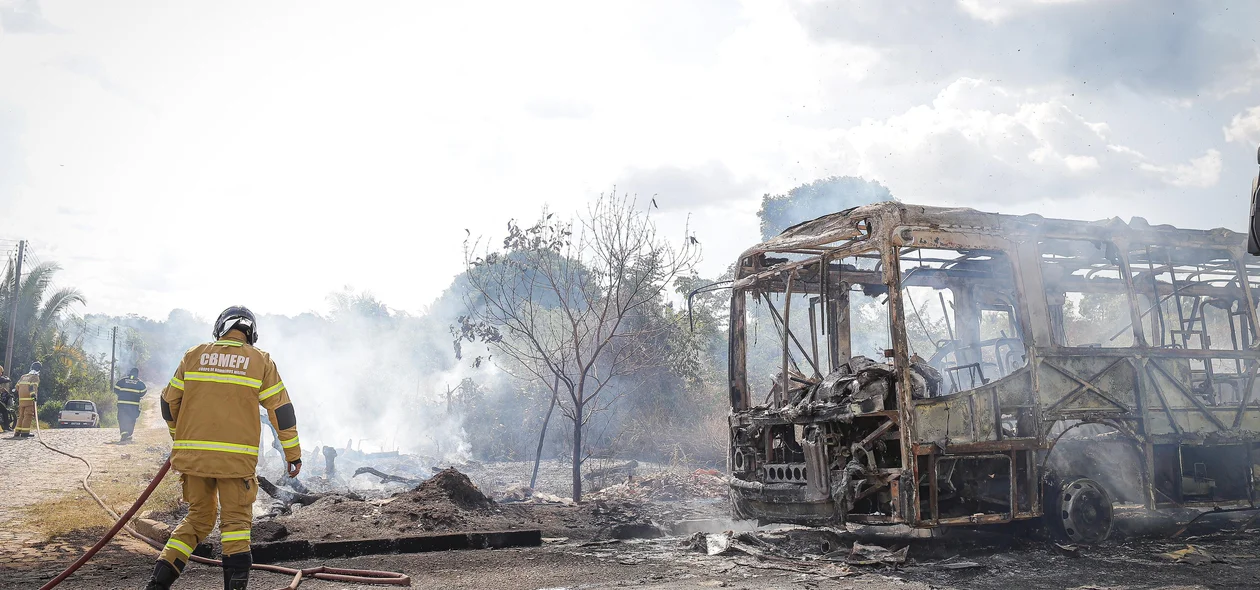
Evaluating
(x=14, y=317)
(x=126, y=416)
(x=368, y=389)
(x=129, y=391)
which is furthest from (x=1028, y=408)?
(x=14, y=317)

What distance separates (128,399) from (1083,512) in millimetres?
20832

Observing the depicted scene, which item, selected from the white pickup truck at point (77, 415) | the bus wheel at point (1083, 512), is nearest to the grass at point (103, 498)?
the bus wheel at point (1083, 512)

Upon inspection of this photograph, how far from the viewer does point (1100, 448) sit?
7.59 metres

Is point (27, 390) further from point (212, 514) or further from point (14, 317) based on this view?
point (212, 514)

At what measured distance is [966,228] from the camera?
7.28m

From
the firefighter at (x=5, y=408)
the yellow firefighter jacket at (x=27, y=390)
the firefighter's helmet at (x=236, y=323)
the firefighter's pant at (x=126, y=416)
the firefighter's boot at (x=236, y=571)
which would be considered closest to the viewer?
the firefighter's boot at (x=236, y=571)

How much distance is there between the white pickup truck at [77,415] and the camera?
27953mm

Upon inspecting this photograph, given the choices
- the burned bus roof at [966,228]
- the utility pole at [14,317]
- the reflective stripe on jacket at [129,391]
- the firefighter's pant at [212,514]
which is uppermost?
the utility pole at [14,317]

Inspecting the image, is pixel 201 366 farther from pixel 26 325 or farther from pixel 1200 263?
pixel 26 325

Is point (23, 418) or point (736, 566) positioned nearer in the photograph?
point (736, 566)

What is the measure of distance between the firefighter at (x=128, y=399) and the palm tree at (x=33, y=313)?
47.9 feet

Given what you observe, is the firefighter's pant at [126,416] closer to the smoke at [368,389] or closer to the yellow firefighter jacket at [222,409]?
the smoke at [368,389]

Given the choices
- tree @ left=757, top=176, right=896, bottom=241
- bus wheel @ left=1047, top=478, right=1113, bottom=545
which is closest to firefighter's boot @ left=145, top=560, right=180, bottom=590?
bus wheel @ left=1047, top=478, right=1113, bottom=545

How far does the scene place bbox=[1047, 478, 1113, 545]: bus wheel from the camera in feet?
23.6
